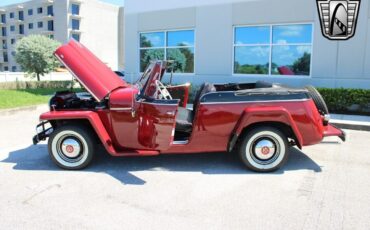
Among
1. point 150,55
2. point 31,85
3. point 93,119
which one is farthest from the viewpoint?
point 31,85

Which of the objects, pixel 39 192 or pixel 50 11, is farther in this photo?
pixel 50 11

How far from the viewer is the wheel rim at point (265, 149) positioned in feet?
15.3

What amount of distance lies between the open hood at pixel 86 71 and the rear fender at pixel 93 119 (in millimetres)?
278

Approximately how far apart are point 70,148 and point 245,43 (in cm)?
867

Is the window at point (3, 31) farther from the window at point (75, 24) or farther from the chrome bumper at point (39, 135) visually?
the chrome bumper at point (39, 135)

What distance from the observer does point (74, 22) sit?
5566 centimetres

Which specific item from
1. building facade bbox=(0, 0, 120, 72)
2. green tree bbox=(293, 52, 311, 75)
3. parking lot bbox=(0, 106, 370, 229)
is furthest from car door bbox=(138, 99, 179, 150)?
building facade bbox=(0, 0, 120, 72)

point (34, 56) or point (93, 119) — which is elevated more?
point (34, 56)

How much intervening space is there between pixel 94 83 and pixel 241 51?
27.3 ft

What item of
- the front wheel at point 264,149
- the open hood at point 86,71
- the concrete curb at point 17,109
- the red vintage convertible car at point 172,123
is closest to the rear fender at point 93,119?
the red vintage convertible car at point 172,123

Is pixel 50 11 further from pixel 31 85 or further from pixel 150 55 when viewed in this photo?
pixel 150 55

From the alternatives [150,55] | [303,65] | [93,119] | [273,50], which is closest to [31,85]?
[150,55]

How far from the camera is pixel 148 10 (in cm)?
1391

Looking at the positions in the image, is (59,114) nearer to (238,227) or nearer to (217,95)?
(217,95)
